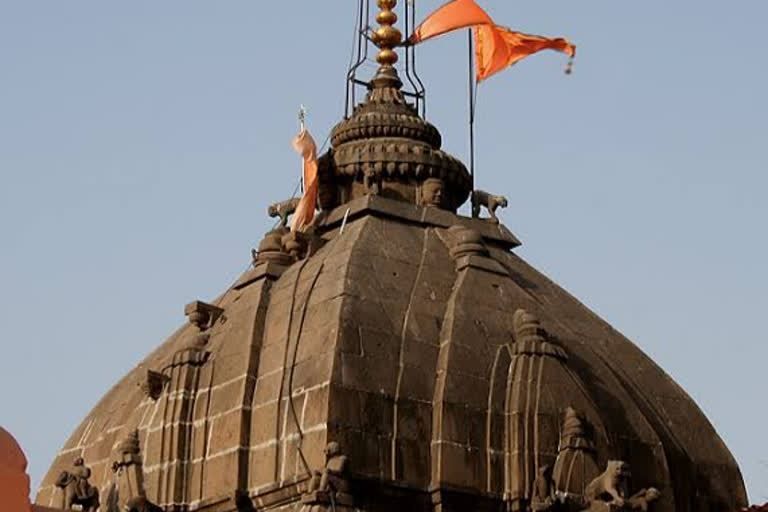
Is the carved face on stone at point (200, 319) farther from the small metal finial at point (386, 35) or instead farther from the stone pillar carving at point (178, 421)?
the small metal finial at point (386, 35)

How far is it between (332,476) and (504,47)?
50.2 ft

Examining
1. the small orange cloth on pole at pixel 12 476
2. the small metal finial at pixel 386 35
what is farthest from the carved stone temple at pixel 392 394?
the small orange cloth on pole at pixel 12 476

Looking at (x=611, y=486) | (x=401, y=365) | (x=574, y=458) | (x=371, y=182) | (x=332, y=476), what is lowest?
(x=332, y=476)

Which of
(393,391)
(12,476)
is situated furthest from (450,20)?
(12,476)

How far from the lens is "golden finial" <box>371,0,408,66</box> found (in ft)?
194

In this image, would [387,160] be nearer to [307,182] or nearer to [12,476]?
[307,182]

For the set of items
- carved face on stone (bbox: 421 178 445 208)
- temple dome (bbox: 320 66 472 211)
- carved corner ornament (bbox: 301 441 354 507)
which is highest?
temple dome (bbox: 320 66 472 211)

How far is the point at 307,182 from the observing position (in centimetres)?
5622

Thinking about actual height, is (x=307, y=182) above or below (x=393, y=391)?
above

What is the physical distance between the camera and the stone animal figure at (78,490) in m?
51.0

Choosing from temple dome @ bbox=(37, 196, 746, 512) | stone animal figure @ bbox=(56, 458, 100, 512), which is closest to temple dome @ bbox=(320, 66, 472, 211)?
temple dome @ bbox=(37, 196, 746, 512)

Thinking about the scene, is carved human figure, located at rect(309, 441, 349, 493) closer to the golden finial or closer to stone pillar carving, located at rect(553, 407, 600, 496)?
stone pillar carving, located at rect(553, 407, 600, 496)

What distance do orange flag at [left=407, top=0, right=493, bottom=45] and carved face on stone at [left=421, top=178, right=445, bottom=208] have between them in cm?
458

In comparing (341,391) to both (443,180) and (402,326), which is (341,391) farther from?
(443,180)
